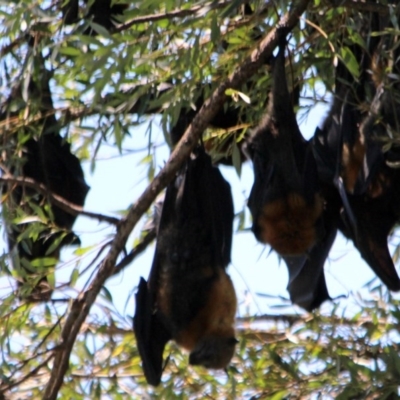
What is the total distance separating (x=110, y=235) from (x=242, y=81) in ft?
2.78

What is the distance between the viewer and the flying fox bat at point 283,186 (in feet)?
13.3

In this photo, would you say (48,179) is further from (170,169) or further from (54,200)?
(170,169)

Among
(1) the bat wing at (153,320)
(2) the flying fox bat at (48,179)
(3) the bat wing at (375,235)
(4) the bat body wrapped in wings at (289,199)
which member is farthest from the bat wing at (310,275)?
(2) the flying fox bat at (48,179)

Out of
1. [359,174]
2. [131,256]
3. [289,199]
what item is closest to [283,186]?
[289,199]

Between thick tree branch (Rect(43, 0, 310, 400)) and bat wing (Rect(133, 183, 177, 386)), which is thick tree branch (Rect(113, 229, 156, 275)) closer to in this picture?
bat wing (Rect(133, 183, 177, 386))

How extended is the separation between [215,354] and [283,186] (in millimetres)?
940

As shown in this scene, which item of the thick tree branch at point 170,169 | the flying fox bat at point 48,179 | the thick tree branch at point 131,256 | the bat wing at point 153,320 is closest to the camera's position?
the thick tree branch at point 170,169

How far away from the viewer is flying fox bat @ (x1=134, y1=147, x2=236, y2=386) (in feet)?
14.7

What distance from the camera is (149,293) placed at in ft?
15.1

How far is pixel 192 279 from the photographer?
483cm

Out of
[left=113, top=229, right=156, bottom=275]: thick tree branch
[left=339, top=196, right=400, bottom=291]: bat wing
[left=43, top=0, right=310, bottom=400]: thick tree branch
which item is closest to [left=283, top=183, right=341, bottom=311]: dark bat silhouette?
[left=339, top=196, right=400, bottom=291]: bat wing

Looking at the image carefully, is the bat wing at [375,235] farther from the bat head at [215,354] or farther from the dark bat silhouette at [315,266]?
the bat head at [215,354]

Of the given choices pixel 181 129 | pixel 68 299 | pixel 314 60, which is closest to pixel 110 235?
pixel 68 299

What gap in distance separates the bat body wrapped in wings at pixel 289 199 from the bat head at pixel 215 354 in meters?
0.41
